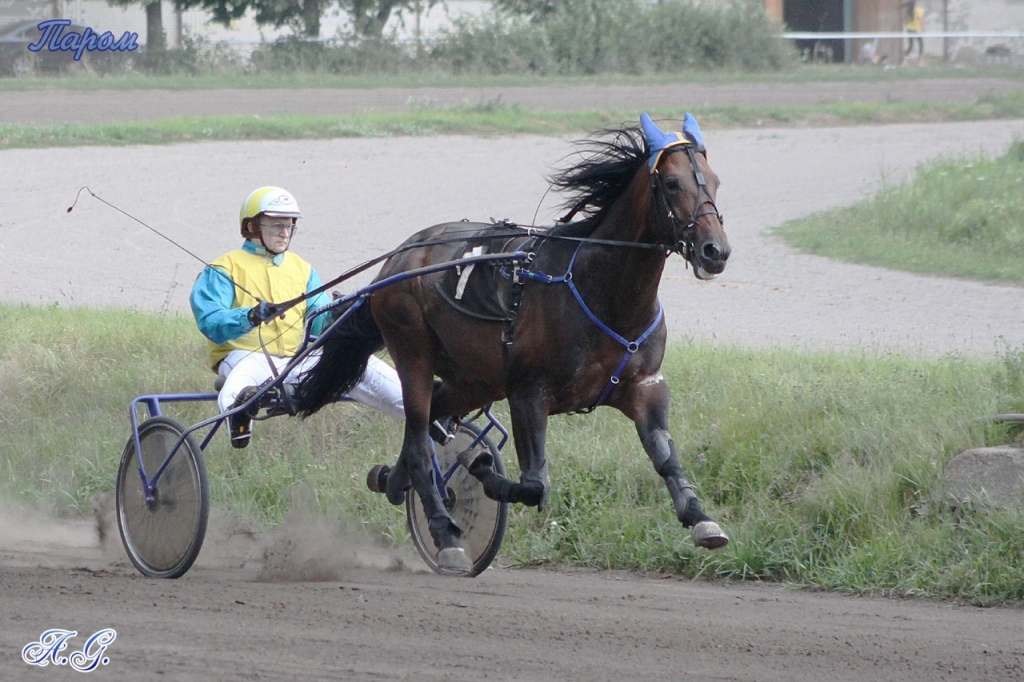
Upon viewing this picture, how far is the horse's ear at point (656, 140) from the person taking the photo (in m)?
4.25

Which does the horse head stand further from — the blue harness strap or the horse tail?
the horse tail

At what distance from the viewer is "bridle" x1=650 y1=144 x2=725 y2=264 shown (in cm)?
408

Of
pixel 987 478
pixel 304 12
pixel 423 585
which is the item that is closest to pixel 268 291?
pixel 423 585

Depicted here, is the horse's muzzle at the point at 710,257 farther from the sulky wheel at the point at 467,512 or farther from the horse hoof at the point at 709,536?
the sulky wheel at the point at 467,512

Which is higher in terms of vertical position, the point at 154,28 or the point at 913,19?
the point at 913,19

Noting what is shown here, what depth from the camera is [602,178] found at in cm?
460

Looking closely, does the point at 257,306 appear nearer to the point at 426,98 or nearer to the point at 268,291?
the point at 268,291

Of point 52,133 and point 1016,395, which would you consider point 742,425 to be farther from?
point 52,133

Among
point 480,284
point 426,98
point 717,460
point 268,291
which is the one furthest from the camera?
point 426,98

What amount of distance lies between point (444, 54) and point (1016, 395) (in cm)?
1964

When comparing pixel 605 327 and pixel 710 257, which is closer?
pixel 710 257

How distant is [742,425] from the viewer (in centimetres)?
606

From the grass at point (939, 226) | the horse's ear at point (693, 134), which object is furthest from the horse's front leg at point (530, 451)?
the grass at point (939, 226)

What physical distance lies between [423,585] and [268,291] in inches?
53.8
